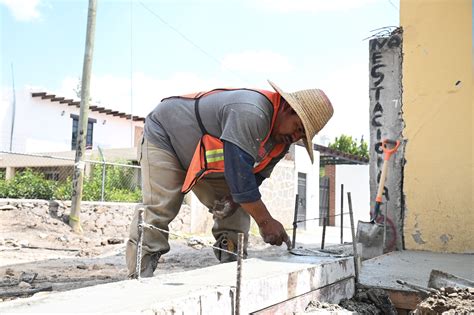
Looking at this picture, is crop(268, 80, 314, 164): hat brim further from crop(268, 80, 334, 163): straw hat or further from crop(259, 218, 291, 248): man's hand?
crop(259, 218, 291, 248): man's hand

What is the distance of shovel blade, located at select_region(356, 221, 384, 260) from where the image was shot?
17.1ft

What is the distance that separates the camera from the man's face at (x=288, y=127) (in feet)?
8.75

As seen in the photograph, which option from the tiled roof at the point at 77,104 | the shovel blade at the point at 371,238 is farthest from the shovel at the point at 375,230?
the tiled roof at the point at 77,104

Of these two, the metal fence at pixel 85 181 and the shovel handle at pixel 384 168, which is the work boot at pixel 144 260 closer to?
the shovel handle at pixel 384 168

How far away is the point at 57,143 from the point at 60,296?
19131mm

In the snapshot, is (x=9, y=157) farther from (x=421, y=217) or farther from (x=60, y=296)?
(x=60, y=296)

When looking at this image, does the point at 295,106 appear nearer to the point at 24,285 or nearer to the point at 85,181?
the point at 24,285

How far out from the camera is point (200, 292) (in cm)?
170

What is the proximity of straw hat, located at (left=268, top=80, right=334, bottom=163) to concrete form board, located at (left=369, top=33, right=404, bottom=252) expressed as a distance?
2896mm

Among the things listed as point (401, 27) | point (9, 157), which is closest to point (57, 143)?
point (9, 157)

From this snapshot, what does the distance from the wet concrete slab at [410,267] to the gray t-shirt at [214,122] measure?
1112 millimetres

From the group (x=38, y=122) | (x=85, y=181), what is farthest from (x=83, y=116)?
(x=38, y=122)

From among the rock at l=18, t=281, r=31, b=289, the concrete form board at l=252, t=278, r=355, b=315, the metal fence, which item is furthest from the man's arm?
the metal fence

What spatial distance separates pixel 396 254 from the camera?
15.4 feet
